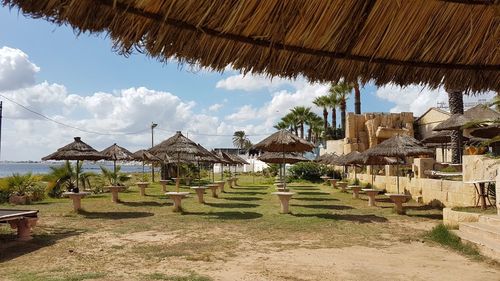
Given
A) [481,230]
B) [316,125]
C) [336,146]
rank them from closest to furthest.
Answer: [481,230], [336,146], [316,125]

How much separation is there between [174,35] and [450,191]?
40.6ft

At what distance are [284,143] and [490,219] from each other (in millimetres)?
7370

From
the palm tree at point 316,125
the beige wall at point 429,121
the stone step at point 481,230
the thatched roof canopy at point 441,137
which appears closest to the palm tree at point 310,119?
the palm tree at point 316,125

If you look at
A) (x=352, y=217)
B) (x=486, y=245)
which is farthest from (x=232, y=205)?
(x=486, y=245)

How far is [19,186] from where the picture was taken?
56.0ft

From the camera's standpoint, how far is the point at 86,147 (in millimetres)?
16500

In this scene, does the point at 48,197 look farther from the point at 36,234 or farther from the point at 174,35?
the point at 174,35

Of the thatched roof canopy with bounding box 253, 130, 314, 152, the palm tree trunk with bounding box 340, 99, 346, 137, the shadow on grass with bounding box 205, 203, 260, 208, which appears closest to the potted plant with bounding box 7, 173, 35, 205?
the shadow on grass with bounding box 205, 203, 260, 208

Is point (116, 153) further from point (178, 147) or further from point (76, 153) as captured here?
point (178, 147)

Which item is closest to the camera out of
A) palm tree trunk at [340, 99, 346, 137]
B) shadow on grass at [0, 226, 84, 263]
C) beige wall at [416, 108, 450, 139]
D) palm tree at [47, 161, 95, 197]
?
shadow on grass at [0, 226, 84, 263]

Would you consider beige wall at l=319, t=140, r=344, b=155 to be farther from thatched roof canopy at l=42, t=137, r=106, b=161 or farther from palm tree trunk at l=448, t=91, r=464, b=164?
thatched roof canopy at l=42, t=137, r=106, b=161

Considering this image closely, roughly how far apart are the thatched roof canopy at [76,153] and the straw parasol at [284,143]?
20.6 ft

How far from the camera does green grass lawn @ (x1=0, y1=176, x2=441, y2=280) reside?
22.0 feet

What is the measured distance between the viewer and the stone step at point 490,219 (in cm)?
796
